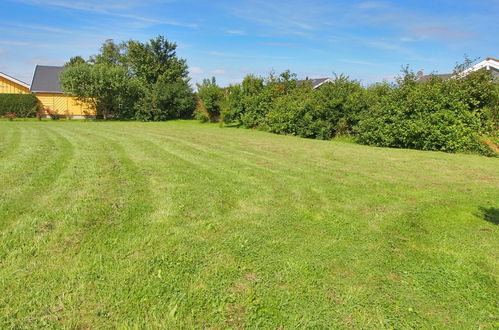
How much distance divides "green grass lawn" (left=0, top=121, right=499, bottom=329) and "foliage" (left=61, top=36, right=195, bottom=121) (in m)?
18.6

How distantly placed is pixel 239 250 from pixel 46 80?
106ft

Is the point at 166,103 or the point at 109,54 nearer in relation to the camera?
the point at 166,103

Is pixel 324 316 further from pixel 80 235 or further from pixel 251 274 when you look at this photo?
pixel 80 235

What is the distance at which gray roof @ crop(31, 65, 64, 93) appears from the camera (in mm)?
27367

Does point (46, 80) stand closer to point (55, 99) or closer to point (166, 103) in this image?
point (55, 99)

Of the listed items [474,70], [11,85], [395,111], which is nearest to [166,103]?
[11,85]

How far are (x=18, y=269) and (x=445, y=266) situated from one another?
3.71 m

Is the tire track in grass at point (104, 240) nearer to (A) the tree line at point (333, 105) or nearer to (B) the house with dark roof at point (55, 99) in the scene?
(A) the tree line at point (333, 105)

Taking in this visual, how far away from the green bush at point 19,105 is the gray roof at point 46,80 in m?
2.57

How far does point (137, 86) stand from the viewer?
25.0 m

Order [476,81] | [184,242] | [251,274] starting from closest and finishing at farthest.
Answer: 1. [251,274]
2. [184,242]
3. [476,81]

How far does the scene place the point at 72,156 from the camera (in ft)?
23.3

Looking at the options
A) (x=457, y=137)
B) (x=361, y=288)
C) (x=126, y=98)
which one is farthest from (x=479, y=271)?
(x=126, y=98)

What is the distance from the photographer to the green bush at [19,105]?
23.4 meters
